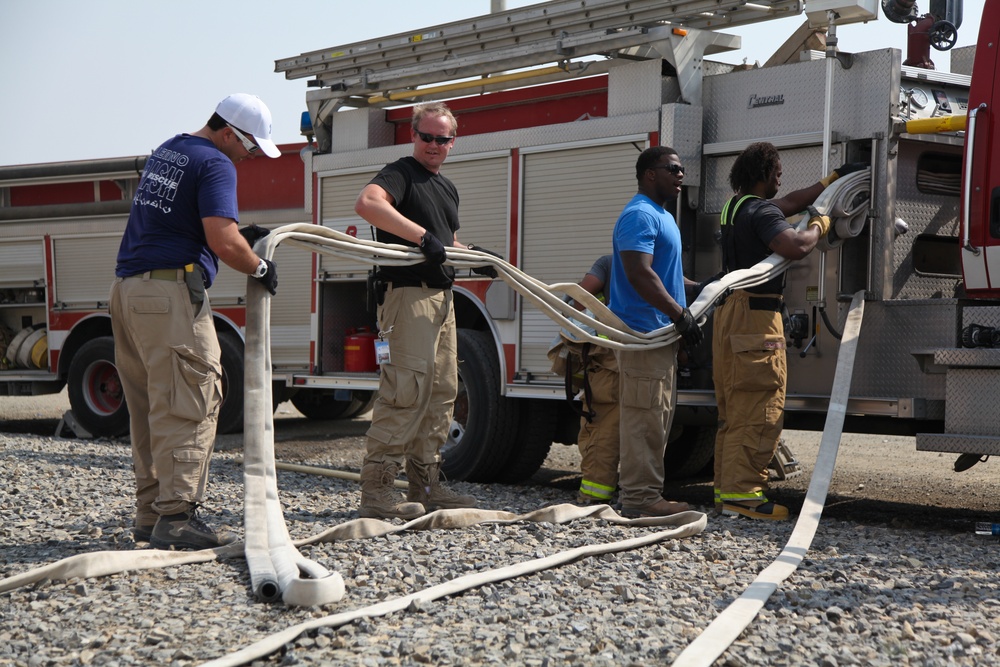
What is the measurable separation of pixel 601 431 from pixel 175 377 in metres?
2.68

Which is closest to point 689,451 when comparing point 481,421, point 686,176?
point 481,421

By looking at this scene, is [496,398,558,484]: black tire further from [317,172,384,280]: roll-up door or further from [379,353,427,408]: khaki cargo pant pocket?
[379,353,427,408]: khaki cargo pant pocket

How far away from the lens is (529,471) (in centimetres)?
803

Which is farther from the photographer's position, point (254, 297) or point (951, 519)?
point (951, 519)

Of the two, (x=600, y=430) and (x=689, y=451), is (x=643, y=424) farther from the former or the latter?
(x=689, y=451)

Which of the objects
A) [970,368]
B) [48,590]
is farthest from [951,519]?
[48,590]

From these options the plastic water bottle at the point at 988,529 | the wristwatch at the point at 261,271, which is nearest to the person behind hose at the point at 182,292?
the wristwatch at the point at 261,271

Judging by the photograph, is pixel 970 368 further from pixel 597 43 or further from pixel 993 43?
pixel 597 43

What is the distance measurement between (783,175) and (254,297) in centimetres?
332

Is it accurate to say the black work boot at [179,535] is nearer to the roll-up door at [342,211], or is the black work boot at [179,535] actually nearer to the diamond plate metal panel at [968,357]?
the diamond plate metal panel at [968,357]

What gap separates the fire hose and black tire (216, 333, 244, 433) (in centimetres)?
482

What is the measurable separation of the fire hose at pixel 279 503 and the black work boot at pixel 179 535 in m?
0.14

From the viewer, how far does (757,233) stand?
617 centimetres

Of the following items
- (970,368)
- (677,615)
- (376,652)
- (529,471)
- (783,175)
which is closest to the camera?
(376,652)
